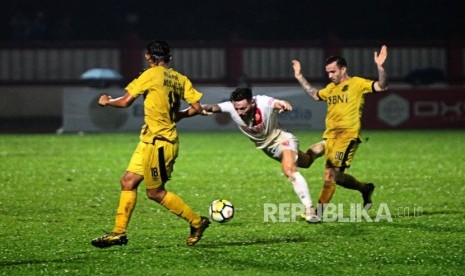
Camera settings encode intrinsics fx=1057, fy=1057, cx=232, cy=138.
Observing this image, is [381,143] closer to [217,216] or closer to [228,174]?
[228,174]

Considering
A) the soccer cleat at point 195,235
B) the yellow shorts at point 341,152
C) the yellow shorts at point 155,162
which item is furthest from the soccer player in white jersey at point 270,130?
the soccer cleat at point 195,235

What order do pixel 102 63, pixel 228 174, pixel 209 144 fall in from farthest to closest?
pixel 102 63, pixel 209 144, pixel 228 174

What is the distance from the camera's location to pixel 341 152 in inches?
497

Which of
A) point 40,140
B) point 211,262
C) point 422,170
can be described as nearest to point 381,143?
point 422,170

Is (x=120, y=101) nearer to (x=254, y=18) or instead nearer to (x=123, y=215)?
(x=123, y=215)

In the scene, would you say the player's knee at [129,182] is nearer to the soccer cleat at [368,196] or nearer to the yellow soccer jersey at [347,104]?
the yellow soccer jersey at [347,104]

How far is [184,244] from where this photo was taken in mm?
10516

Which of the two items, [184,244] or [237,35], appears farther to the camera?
[237,35]

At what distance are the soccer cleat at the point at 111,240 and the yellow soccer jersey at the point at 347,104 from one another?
3550mm

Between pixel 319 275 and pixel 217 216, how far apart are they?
2574 mm

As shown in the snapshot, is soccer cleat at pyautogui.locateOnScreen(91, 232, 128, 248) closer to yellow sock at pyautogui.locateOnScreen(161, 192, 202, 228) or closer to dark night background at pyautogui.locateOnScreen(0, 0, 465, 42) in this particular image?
yellow sock at pyautogui.locateOnScreen(161, 192, 202, 228)

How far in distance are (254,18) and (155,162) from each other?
102 feet

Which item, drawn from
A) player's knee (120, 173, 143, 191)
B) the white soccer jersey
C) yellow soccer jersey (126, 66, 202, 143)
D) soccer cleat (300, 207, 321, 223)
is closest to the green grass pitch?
A: soccer cleat (300, 207, 321, 223)

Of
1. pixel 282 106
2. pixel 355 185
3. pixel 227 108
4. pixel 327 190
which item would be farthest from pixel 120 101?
pixel 355 185
